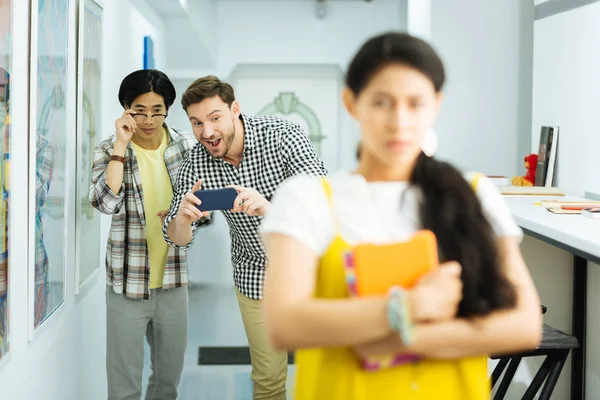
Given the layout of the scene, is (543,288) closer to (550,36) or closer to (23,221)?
(550,36)

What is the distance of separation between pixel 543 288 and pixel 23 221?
2.11m

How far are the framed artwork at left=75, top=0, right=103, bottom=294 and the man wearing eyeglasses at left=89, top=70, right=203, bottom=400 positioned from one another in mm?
188

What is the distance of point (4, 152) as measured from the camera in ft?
6.46

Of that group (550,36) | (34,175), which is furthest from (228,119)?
(550,36)

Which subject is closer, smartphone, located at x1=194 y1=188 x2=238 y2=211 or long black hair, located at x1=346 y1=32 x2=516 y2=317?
long black hair, located at x1=346 y1=32 x2=516 y2=317

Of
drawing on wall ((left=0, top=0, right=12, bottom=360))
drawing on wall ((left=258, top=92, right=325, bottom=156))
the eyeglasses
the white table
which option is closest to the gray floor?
the white table

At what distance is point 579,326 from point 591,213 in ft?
2.33

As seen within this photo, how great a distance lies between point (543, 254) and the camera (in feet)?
10.3

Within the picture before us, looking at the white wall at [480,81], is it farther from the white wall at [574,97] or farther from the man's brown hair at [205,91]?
the man's brown hair at [205,91]

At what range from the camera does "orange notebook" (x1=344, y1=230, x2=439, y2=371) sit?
1025 millimetres

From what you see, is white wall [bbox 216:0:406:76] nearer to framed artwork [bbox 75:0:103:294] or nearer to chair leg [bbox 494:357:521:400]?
framed artwork [bbox 75:0:103:294]

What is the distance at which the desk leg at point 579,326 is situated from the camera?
302cm

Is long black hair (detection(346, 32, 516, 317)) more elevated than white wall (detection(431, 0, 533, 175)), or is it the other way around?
white wall (detection(431, 0, 533, 175))

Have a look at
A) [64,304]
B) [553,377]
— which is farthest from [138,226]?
[553,377]
